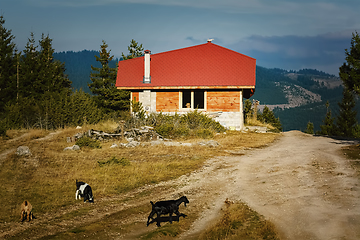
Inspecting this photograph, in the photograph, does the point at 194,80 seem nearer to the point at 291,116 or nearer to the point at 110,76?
the point at 110,76

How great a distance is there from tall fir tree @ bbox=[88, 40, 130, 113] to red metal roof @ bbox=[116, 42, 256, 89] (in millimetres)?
5367

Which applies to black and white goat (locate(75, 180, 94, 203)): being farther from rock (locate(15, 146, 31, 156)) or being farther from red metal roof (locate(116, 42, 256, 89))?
red metal roof (locate(116, 42, 256, 89))

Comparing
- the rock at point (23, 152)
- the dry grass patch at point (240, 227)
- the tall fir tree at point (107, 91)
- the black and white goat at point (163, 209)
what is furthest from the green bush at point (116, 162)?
the tall fir tree at point (107, 91)

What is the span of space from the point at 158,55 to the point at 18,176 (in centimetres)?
1968

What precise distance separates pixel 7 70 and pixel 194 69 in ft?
65.7

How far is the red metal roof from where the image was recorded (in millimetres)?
26844

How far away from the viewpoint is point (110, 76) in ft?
128

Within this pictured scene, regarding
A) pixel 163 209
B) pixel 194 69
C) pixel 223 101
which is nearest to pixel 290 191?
pixel 163 209

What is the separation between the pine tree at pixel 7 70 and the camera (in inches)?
1300

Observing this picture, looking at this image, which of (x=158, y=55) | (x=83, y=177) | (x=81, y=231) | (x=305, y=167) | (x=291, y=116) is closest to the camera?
(x=81, y=231)

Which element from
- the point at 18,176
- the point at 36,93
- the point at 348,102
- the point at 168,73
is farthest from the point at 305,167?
the point at 348,102

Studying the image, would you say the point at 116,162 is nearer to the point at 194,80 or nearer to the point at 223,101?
the point at 223,101

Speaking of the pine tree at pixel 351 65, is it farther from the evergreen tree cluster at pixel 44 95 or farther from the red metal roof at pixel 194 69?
the evergreen tree cluster at pixel 44 95

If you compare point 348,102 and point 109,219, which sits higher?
point 348,102
